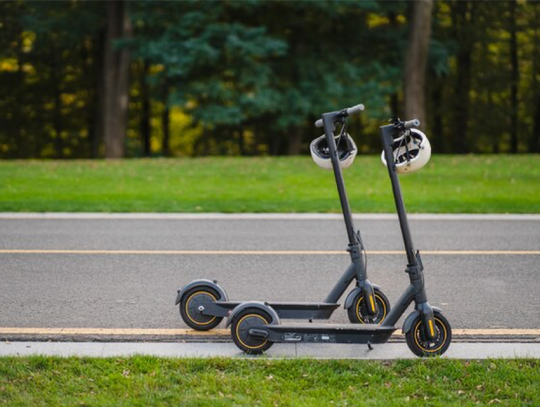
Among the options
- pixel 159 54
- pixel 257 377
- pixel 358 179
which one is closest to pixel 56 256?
pixel 257 377

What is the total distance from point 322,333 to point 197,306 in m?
1.05

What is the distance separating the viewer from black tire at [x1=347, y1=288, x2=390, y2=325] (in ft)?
17.6

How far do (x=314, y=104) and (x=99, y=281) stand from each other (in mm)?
20241

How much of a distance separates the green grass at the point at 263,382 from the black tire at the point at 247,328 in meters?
0.27

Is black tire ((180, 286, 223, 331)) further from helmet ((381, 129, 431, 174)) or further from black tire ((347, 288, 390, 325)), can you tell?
helmet ((381, 129, 431, 174))

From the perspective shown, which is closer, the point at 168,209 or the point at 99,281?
the point at 99,281

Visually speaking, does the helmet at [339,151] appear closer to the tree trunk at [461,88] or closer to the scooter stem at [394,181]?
the scooter stem at [394,181]

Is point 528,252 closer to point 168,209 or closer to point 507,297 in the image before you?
point 507,297

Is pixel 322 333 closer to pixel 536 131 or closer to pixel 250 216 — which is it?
pixel 250 216

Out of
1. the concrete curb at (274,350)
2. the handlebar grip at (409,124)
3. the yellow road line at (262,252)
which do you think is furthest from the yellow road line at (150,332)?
the yellow road line at (262,252)

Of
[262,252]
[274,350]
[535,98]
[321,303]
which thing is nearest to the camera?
[274,350]

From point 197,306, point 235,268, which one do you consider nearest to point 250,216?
point 235,268

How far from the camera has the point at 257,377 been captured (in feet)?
14.3

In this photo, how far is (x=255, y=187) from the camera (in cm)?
1448
